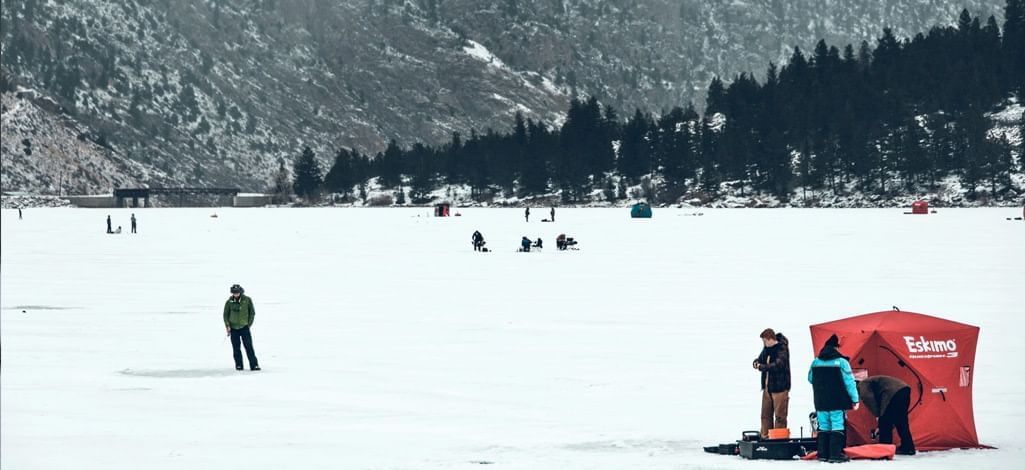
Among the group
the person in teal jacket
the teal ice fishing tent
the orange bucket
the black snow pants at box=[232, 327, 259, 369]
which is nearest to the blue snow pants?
the person in teal jacket

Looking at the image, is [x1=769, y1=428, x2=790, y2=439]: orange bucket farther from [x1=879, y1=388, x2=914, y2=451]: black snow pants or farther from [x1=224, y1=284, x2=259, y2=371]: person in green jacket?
[x1=224, y1=284, x2=259, y2=371]: person in green jacket

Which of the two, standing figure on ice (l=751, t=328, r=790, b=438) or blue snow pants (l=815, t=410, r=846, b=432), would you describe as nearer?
blue snow pants (l=815, t=410, r=846, b=432)

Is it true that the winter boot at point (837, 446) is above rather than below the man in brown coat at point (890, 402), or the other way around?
below

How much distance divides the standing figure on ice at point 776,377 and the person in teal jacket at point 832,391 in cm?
98

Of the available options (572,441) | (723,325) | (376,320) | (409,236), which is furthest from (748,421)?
(409,236)

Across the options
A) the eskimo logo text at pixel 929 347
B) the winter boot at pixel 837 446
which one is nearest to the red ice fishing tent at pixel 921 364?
the eskimo logo text at pixel 929 347

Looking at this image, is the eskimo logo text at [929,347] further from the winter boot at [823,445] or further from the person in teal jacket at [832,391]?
the winter boot at [823,445]

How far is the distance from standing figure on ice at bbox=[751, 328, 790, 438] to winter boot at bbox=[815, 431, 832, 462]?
912 millimetres

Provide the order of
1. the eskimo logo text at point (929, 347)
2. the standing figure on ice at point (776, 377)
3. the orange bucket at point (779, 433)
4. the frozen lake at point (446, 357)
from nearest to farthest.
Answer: the eskimo logo text at point (929, 347), the orange bucket at point (779, 433), the standing figure on ice at point (776, 377), the frozen lake at point (446, 357)

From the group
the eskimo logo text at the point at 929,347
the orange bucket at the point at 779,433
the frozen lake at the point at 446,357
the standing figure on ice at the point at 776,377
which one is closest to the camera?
the eskimo logo text at the point at 929,347

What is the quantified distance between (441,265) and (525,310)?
24.9m

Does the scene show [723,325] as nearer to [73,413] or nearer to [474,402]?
[474,402]

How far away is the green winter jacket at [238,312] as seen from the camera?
26641 mm

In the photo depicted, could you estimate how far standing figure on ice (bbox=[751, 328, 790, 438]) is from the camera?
62.3 ft
